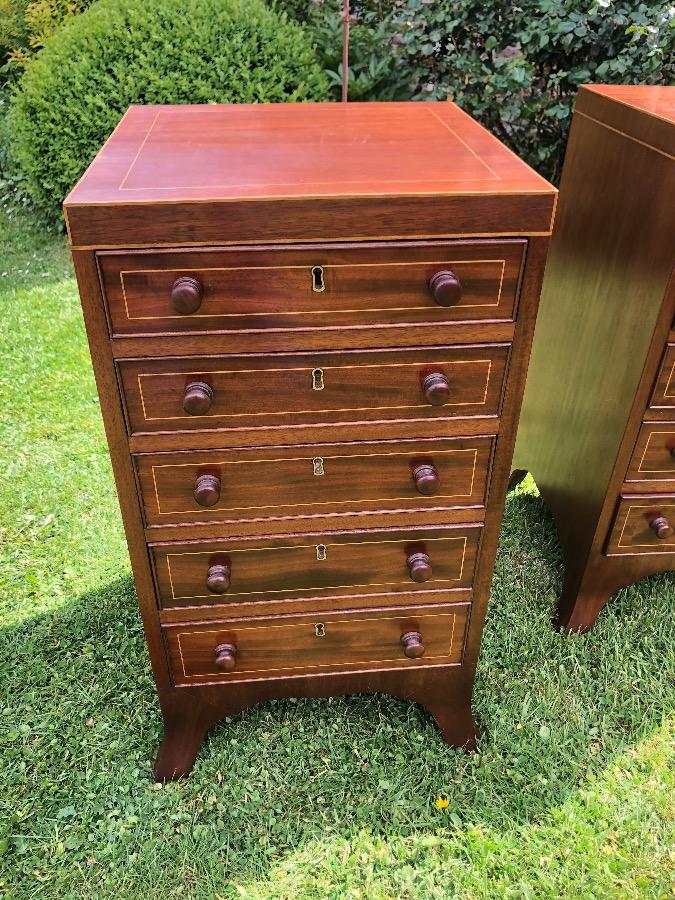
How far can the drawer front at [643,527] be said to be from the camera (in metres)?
2.19

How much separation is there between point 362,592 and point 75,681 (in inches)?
41.4

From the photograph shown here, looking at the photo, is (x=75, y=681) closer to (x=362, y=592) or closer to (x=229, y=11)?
(x=362, y=592)

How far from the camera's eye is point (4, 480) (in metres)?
3.08

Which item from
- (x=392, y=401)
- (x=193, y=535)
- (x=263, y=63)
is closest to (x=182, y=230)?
(x=392, y=401)

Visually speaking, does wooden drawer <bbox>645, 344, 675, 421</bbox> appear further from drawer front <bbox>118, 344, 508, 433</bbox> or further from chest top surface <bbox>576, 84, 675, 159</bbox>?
drawer front <bbox>118, 344, 508, 433</bbox>

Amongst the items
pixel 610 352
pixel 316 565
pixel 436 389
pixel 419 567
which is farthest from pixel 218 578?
pixel 610 352

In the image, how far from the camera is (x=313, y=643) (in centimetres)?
188

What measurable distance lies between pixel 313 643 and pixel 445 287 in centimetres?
100

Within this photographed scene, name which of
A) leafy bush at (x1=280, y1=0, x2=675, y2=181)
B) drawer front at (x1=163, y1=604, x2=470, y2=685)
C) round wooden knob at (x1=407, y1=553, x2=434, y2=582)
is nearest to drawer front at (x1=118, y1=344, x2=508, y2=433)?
round wooden knob at (x1=407, y1=553, x2=434, y2=582)

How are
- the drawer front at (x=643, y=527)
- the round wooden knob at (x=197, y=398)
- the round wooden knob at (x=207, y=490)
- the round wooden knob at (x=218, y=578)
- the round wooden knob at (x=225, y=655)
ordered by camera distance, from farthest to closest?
the drawer front at (x=643, y=527)
the round wooden knob at (x=225, y=655)
the round wooden knob at (x=218, y=578)
the round wooden knob at (x=207, y=490)
the round wooden knob at (x=197, y=398)

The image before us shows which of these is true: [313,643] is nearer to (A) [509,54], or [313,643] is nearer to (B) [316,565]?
(B) [316,565]

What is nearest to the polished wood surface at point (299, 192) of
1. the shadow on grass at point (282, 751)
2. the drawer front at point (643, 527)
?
the drawer front at point (643, 527)

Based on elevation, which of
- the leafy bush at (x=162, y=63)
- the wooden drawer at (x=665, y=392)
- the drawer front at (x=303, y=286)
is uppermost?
the drawer front at (x=303, y=286)

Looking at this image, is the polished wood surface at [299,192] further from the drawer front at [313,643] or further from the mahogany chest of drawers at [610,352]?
the drawer front at [313,643]
